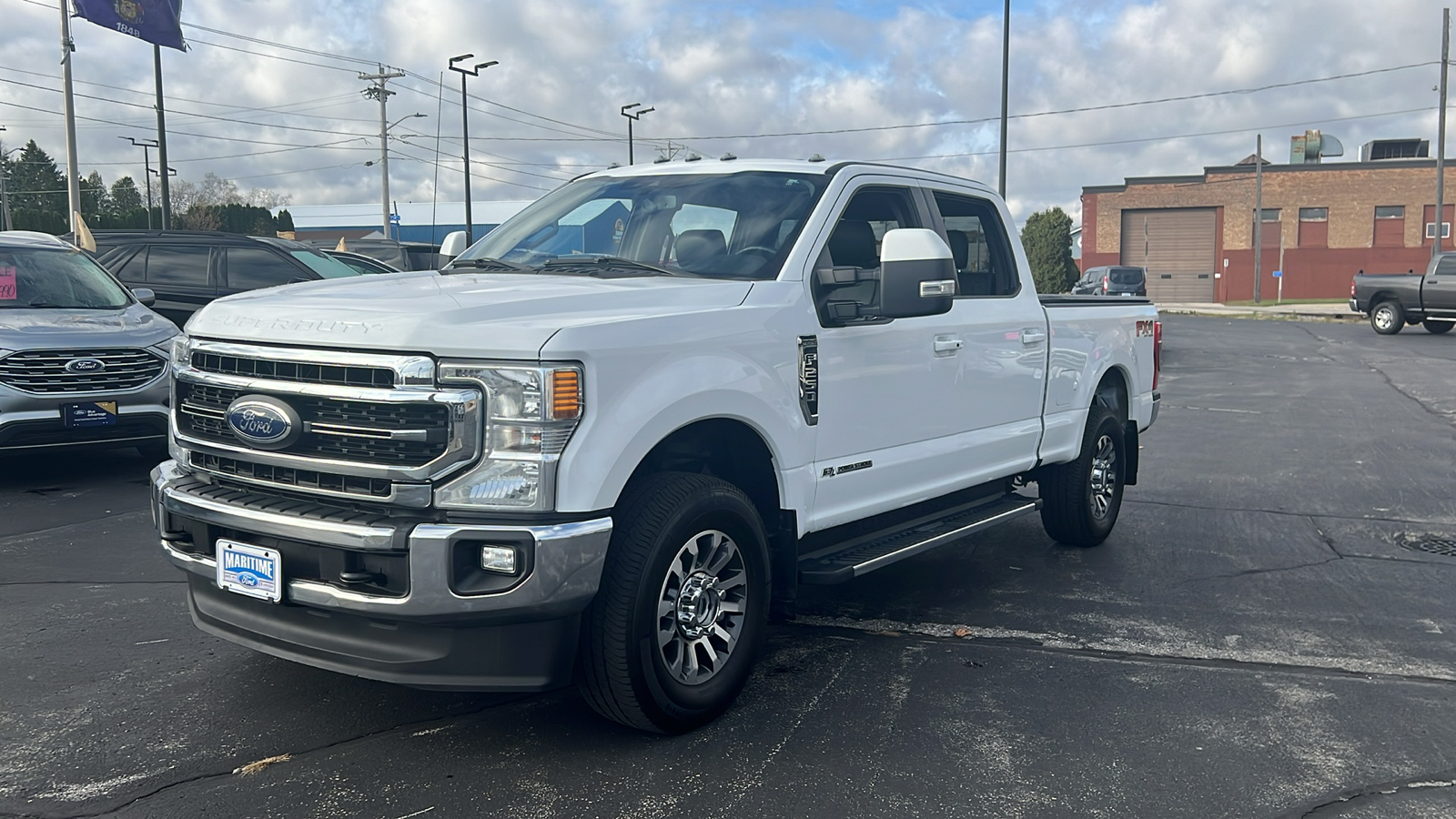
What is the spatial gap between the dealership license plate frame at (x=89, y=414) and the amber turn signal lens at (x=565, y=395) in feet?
20.1

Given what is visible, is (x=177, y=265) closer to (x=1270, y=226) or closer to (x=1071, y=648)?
(x=1071, y=648)

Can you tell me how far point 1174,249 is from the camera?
59.2 m

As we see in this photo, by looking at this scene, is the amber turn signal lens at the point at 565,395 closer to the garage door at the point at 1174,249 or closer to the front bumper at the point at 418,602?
the front bumper at the point at 418,602

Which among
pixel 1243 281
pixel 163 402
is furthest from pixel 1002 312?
pixel 1243 281

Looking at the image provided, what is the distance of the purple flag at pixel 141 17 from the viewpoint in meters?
23.8

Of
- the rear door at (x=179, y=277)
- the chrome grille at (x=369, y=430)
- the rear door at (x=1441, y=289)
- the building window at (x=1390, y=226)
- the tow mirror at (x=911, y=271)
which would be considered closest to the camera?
the chrome grille at (x=369, y=430)

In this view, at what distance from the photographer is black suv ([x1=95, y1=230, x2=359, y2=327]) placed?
11.6m

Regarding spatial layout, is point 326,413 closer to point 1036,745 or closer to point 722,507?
point 722,507

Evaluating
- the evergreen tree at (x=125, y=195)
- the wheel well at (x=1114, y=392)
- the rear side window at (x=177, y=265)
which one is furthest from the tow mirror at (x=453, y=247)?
the evergreen tree at (x=125, y=195)

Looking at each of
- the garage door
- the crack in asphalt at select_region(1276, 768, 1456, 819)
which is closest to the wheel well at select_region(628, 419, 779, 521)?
the crack in asphalt at select_region(1276, 768, 1456, 819)

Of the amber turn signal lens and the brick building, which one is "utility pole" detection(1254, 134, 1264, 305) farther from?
the amber turn signal lens

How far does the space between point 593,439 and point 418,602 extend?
2.27 ft

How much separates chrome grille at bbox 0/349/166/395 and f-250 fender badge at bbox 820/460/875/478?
5.96 metres

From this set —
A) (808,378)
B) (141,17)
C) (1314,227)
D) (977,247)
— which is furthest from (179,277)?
(1314,227)
